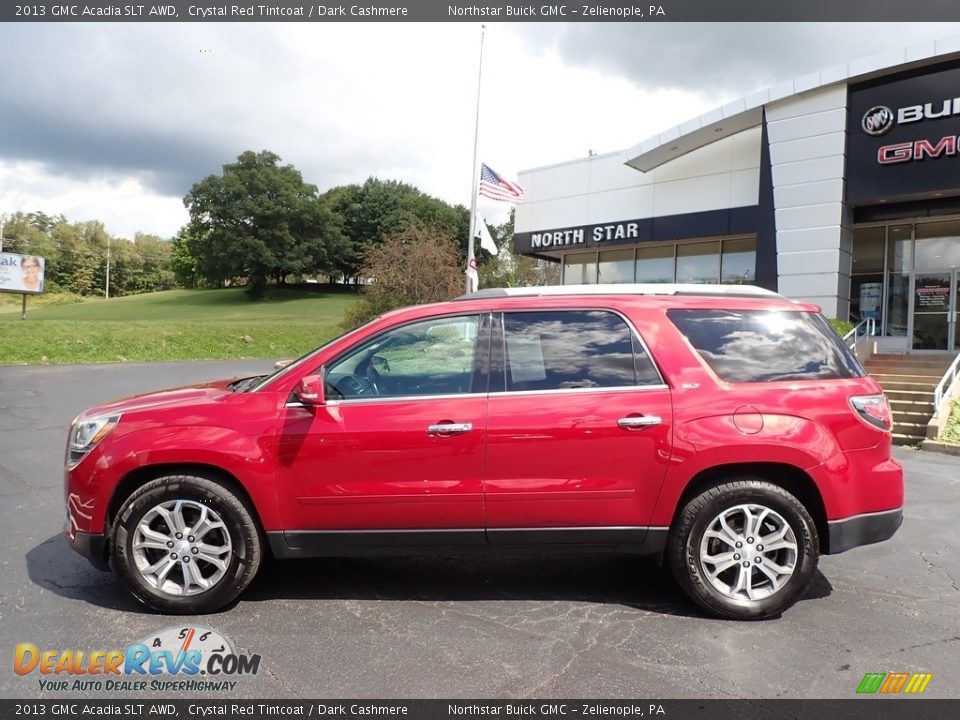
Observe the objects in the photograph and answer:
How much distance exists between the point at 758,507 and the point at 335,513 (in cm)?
236

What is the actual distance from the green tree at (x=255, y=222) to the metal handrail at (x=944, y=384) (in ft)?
201

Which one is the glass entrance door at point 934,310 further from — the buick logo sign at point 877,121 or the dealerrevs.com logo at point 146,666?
the dealerrevs.com logo at point 146,666

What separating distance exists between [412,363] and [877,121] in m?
15.8

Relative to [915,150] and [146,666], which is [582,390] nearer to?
[146,666]

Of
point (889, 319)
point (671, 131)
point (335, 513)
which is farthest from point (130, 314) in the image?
point (335, 513)

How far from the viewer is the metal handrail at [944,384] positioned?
33.5 ft

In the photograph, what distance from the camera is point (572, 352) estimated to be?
147 inches

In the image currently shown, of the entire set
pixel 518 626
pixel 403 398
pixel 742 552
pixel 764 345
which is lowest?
pixel 518 626

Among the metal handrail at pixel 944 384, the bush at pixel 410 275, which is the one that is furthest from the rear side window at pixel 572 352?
the bush at pixel 410 275

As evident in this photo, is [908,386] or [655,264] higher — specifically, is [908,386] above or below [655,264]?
below

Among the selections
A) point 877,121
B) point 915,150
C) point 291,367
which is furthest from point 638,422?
point 877,121

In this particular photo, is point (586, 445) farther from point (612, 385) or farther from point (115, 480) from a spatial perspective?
point (115, 480)

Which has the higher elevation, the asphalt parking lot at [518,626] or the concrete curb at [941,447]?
the concrete curb at [941,447]

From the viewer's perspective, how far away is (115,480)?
11.7 ft
